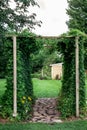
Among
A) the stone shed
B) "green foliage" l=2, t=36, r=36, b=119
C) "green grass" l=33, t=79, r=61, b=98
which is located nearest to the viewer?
"green foliage" l=2, t=36, r=36, b=119

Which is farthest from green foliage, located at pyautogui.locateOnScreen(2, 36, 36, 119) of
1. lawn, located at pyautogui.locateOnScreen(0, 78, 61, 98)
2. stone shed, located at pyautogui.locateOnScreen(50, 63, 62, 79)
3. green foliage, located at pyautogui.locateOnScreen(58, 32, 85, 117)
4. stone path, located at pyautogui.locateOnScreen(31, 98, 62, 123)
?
stone shed, located at pyautogui.locateOnScreen(50, 63, 62, 79)

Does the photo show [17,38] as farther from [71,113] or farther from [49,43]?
[71,113]

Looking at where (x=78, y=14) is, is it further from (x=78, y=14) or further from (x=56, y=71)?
(x=56, y=71)

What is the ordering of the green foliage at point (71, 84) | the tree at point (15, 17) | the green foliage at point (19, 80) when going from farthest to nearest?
the green foliage at point (71, 84) < the green foliage at point (19, 80) < the tree at point (15, 17)

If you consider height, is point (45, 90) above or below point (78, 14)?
below

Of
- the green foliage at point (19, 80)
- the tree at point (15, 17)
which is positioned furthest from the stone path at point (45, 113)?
the tree at point (15, 17)

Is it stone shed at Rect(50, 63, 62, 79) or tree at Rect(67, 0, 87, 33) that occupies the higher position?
tree at Rect(67, 0, 87, 33)

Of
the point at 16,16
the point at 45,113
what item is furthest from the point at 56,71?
the point at 16,16

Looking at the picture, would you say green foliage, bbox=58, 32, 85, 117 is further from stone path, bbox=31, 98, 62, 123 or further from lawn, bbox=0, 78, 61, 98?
lawn, bbox=0, 78, 61, 98

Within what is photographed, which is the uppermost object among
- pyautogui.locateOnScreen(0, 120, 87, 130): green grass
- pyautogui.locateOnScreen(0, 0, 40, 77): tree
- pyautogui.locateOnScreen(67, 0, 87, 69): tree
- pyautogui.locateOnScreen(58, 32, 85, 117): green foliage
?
pyautogui.locateOnScreen(67, 0, 87, 69): tree

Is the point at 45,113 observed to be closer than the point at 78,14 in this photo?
Yes

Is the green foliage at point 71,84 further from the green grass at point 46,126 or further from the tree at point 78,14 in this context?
the tree at point 78,14

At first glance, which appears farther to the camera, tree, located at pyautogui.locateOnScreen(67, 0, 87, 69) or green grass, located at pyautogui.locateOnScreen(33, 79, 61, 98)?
tree, located at pyautogui.locateOnScreen(67, 0, 87, 69)

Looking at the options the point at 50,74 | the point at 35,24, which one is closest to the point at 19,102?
the point at 35,24
